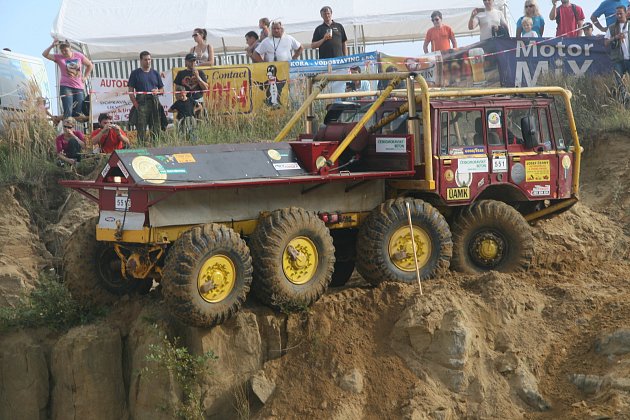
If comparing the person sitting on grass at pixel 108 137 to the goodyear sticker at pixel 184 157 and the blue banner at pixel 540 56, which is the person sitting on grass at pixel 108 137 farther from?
the blue banner at pixel 540 56

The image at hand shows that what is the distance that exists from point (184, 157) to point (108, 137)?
555 cm

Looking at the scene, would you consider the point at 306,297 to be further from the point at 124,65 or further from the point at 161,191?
the point at 124,65

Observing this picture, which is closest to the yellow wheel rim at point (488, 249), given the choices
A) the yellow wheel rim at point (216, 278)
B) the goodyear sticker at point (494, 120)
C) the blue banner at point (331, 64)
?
the goodyear sticker at point (494, 120)

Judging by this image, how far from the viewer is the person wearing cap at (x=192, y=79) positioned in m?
17.8

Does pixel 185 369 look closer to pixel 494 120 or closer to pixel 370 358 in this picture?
pixel 370 358

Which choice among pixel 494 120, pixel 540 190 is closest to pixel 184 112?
pixel 494 120

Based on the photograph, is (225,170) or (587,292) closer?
(225,170)

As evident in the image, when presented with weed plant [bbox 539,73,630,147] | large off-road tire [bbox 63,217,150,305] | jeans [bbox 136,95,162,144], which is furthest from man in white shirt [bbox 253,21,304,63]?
large off-road tire [bbox 63,217,150,305]

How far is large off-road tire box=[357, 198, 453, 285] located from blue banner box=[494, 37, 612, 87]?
713cm

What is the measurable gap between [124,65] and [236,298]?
545 inches

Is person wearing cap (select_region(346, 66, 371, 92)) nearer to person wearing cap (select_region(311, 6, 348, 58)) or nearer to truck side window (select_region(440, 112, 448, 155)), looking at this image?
person wearing cap (select_region(311, 6, 348, 58))

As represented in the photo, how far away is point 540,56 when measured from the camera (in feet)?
62.6

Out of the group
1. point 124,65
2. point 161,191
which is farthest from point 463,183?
point 124,65

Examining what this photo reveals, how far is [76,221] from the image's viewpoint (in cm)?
1655
